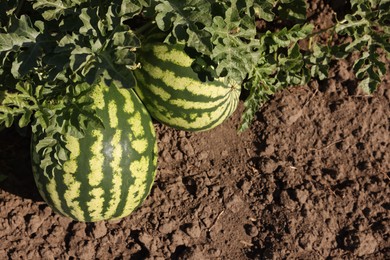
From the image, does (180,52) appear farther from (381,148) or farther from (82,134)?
(381,148)

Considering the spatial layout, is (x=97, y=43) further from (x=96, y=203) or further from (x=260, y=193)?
(x=260, y=193)

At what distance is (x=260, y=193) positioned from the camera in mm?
4492

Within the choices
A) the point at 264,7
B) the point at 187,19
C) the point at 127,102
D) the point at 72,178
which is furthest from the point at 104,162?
the point at 264,7

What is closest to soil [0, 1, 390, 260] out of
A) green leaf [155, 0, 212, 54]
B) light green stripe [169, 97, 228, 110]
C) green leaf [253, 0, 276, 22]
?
light green stripe [169, 97, 228, 110]

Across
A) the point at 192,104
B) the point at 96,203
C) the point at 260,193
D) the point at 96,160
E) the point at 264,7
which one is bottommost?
the point at 260,193

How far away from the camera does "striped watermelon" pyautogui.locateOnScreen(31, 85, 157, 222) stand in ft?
12.0

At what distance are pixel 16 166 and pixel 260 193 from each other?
5.62 ft

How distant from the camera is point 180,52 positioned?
12.4 ft

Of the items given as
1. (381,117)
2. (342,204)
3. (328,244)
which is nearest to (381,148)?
(381,117)

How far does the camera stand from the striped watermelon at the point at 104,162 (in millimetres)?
3643

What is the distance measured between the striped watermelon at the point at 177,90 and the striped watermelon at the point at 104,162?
0.39ft

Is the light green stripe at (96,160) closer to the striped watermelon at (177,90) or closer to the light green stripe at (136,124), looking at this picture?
the light green stripe at (136,124)

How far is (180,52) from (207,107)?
0.39 metres

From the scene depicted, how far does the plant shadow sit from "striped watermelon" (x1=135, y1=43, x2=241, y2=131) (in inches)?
38.2
